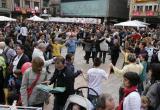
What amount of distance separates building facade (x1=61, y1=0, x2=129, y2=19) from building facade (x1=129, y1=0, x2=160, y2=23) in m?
6.66

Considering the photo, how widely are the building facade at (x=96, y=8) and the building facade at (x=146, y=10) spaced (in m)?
6.66

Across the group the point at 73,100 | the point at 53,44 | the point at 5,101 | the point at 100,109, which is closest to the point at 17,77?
the point at 5,101

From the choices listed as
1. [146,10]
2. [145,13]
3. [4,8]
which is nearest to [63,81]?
[145,13]

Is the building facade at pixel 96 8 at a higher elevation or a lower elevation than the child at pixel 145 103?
higher

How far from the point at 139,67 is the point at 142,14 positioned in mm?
71027

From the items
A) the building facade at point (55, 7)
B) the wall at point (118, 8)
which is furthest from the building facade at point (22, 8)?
the wall at point (118, 8)

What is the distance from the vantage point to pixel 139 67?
8.73 metres

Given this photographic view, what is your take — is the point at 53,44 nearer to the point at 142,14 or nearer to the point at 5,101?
the point at 5,101

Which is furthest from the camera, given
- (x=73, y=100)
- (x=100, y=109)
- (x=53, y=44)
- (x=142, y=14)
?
(x=142, y=14)

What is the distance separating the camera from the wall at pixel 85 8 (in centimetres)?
8799

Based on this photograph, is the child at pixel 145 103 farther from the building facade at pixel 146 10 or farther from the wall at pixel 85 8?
the wall at pixel 85 8

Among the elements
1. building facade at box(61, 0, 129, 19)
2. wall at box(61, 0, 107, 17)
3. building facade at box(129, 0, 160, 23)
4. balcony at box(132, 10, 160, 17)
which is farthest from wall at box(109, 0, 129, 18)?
balcony at box(132, 10, 160, 17)

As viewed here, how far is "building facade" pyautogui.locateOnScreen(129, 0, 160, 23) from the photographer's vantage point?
2980 inches

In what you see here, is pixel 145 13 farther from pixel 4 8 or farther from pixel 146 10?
pixel 4 8
